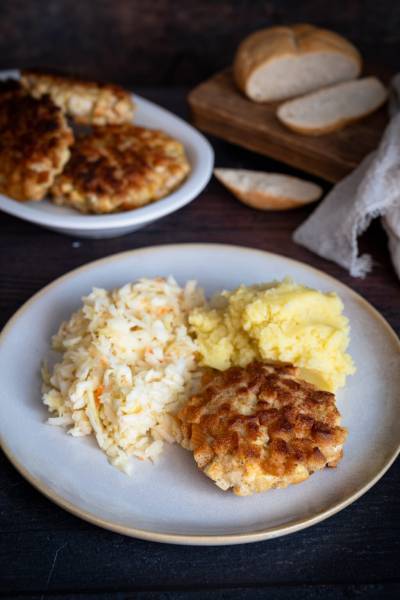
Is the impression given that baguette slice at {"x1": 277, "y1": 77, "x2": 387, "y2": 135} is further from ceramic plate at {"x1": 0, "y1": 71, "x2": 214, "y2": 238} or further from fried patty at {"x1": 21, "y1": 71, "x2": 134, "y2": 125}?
fried patty at {"x1": 21, "y1": 71, "x2": 134, "y2": 125}

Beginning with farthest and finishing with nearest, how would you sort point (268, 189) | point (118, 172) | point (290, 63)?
point (290, 63) < point (268, 189) < point (118, 172)

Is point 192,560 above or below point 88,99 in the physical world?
below

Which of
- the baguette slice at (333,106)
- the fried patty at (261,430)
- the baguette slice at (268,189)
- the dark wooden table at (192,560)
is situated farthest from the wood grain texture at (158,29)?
the dark wooden table at (192,560)

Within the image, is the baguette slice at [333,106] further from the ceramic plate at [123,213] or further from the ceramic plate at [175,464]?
the ceramic plate at [175,464]

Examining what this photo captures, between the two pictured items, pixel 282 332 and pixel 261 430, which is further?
pixel 282 332

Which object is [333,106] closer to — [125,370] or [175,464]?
[125,370]

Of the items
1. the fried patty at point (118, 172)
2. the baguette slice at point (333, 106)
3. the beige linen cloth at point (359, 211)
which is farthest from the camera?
the baguette slice at point (333, 106)

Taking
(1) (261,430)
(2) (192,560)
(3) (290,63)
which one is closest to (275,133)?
(3) (290,63)

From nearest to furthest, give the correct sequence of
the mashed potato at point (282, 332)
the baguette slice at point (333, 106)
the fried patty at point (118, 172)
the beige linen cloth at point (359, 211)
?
the mashed potato at point (282, 332) → the beige linen cloth at point (359, 211) → the fried patty at point (118, 172) → the baguette slice at point (333, 106)
